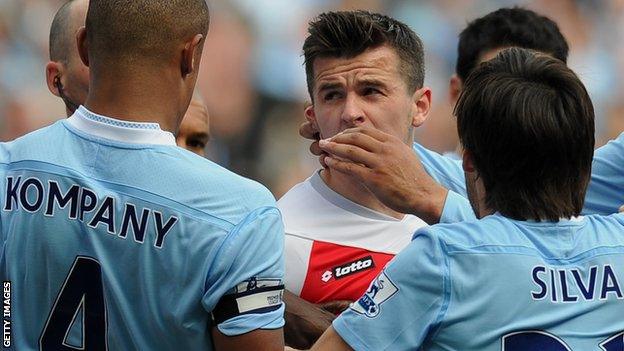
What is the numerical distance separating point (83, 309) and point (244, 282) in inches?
17.1

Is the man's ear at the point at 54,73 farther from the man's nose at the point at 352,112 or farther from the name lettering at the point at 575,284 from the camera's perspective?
the name lettering at the point at 575,284

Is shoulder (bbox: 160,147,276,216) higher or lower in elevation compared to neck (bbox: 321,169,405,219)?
higher

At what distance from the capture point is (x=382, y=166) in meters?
3.12

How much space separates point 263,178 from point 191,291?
458 cm

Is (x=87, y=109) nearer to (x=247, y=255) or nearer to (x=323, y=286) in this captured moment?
(x=247, y=255)

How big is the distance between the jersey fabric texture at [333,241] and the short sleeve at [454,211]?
555 millimetres

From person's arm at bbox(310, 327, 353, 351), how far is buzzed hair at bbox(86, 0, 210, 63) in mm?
845

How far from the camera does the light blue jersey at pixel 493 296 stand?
2.67 m

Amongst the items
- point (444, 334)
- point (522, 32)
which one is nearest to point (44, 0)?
point (522, 32)

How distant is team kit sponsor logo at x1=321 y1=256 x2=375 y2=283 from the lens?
372cm

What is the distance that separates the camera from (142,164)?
2.89m

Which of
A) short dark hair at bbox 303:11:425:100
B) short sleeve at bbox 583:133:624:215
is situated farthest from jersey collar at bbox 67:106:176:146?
short sleeve at bbox 583:133:624:215

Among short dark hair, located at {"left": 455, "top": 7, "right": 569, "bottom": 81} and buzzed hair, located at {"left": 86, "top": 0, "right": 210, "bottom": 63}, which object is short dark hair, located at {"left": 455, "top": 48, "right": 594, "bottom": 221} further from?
short dark hair, located at {"left": 455, "top": 7, "right": 569, "bottom": 81}

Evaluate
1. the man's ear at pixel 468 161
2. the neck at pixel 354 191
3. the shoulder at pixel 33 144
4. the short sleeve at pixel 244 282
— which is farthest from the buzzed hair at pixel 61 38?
the man's ear at pixel 468 161
